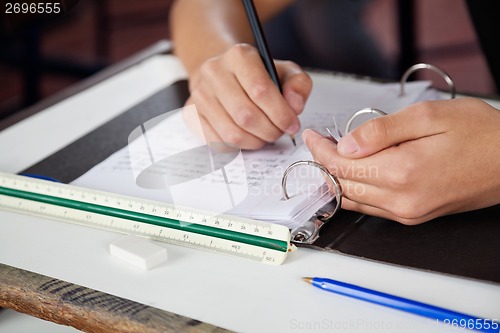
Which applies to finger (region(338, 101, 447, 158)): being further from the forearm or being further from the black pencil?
the forearm

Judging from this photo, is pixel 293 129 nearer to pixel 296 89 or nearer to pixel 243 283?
pixel 296 89

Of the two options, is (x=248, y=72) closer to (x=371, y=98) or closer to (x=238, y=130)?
(x=238, y=130)

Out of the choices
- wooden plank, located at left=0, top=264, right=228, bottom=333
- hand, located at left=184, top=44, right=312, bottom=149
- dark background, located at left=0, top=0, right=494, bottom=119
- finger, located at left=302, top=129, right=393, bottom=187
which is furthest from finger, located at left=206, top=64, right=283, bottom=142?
dark background, located at left=0, top=0, right=494, bottom=119

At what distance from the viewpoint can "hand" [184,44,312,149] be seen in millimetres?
1020

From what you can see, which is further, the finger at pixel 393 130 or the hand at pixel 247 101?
the hand at pixel 247 101

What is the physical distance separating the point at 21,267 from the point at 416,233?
444 mm

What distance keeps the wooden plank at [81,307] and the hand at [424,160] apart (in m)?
0.26

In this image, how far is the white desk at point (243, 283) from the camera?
717mm

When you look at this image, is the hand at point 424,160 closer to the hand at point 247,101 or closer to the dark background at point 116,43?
the hand at point 247,101

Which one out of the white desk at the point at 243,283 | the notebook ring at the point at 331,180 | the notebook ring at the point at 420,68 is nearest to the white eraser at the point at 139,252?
the white desk at the point at 243,283

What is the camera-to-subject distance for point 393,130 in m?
0.83

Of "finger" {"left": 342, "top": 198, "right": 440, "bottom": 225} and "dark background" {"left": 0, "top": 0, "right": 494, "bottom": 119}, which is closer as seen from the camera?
"finger" {"left": 342, "top": 198, "right": 440, "bottom": 225}

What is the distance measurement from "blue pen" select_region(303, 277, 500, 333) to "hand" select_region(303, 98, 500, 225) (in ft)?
0.45

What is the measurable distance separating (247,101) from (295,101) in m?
0.07
